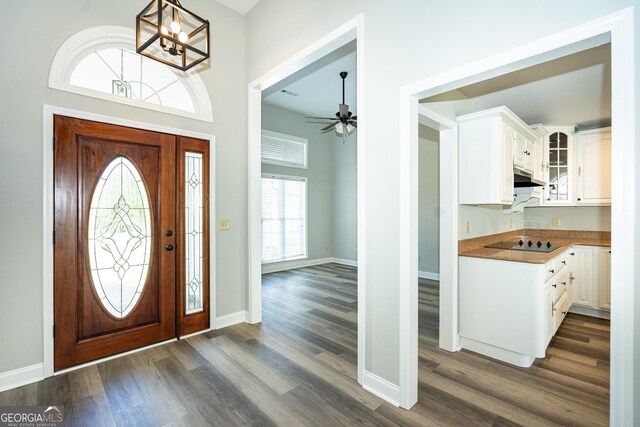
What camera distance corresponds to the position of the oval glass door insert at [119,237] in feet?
8.70

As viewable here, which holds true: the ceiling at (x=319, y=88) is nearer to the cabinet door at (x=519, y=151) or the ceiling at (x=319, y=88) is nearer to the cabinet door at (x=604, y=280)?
the cabinet door at (x=519, y=151)

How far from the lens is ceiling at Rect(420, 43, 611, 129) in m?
2.63

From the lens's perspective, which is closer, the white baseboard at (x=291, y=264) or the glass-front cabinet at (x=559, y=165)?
the glass-front cabinet at (x=559, y=165)

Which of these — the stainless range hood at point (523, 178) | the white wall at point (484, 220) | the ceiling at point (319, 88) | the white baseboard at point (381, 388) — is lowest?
the white baseboard at point (381, 388)

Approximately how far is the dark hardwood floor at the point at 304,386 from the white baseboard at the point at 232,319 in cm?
10

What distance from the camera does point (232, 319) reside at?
3535 millimetres

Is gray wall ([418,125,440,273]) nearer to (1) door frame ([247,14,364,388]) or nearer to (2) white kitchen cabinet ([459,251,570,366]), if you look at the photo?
(2) white kitchen cabinet ([459,251,570,366])

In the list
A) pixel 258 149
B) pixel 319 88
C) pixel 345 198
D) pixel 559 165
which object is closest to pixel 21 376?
pixel 258 149

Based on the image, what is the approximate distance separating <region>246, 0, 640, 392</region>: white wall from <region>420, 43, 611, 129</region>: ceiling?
2.14 feet

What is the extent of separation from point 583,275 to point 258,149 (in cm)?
453

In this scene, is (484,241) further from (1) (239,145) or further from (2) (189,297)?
(2) (189,297)

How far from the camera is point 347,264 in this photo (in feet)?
23.6

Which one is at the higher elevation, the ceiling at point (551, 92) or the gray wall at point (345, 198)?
the ceiling at point (551, 92)

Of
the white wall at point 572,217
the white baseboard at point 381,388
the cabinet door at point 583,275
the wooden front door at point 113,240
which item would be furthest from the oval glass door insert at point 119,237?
the white wall at point 572,217
